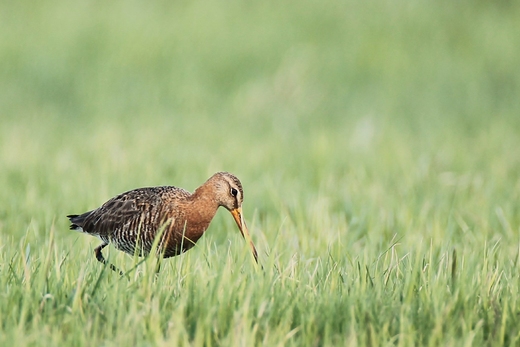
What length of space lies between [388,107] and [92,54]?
4.95m

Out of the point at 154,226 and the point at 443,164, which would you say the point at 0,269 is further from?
the point at 443,164

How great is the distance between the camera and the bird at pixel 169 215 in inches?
194

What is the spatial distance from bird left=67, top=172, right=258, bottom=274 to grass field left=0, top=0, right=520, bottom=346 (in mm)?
175

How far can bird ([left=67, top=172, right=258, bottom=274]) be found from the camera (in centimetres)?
494

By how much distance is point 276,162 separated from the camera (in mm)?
8570

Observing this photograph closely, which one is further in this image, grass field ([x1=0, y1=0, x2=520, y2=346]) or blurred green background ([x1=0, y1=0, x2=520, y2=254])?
blurred green background ([x1=0, y1=0, x2=520, y2=254])

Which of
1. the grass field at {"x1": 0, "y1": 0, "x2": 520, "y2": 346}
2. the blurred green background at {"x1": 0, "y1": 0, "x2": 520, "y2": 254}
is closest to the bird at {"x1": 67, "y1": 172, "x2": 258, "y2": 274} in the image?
the grass field at {"x1": 0, "y1": 0, "x2": 520, "y2": 346}

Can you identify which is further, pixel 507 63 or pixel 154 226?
Result: pixel 507 63

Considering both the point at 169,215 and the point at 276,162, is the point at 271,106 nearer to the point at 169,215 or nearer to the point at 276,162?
the point at 276,162

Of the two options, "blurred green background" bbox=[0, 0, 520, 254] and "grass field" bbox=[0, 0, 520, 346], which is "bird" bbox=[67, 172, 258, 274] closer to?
"grass field" bbox=[0, 0, 520, 346]

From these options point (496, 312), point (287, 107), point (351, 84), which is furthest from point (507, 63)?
point (496, 312)

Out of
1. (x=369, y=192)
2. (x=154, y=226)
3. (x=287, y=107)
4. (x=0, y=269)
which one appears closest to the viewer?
(x=0, y=269)

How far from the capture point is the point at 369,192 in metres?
7.23

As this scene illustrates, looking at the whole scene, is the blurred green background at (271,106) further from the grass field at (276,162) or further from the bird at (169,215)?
the bird at (169,215)
